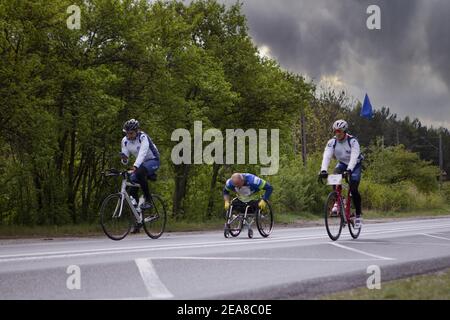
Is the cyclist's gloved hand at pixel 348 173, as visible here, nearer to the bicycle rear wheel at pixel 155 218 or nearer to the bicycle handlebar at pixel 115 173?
the bicycle rear wheel at pixel 155 218

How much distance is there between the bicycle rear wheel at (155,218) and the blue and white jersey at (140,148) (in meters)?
0.99

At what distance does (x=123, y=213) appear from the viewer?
35.2 ft

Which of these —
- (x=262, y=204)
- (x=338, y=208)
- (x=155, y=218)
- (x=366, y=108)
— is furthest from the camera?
(x=366, y=108)

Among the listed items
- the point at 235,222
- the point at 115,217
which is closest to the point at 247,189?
the point at 235,222

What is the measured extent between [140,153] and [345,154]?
3.69 m

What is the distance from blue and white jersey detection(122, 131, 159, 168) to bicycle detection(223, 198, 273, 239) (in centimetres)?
233

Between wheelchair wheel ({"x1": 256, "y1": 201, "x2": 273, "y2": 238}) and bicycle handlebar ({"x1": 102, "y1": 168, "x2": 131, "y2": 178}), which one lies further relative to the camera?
wheelchair wheel ({"x1": 256, "y1": 201, "x2": 273, "y2": 238})

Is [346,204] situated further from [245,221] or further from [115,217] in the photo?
[115,217]

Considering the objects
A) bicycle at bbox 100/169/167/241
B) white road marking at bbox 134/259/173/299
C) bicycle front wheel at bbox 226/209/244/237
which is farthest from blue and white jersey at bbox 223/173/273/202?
white road marking at bbox 134/259/173/299

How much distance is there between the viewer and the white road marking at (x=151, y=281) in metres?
5.04

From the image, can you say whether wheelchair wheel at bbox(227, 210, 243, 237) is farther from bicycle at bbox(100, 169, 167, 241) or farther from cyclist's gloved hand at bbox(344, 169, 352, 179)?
cyclist's gloved hand at bbox(344, 169, 352, 179)

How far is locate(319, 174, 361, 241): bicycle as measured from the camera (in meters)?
10.5

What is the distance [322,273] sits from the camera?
637cm
